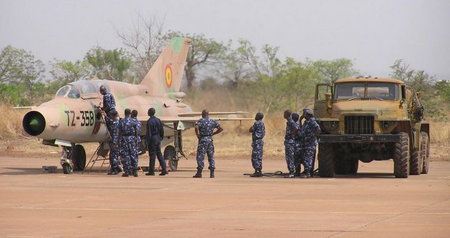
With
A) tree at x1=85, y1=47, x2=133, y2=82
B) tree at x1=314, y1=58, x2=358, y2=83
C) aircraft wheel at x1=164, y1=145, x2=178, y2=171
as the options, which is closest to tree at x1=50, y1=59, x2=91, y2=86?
tree at x1=85, y1=47, x2=133, y2=82

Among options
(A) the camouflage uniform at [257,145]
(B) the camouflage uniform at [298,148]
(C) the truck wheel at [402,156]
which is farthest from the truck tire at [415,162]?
(A) the camouflage uniform at [257,145]

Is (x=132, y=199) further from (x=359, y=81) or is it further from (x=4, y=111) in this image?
(x=4, y=111)

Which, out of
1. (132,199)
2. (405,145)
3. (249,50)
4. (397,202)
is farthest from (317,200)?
(249,50)

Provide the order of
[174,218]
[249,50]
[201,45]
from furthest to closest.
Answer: [201,45] < [249,50] < [174,218]

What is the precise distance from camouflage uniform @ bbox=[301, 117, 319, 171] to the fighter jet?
4275mm

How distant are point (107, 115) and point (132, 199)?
25.1 feet

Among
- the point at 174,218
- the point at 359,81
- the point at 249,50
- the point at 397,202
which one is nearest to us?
the point at 174,218

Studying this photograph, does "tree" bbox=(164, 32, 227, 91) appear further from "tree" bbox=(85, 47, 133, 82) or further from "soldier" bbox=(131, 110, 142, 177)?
"soldier" bbox=(131, 110, 142, 177)

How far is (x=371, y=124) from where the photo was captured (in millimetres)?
21688

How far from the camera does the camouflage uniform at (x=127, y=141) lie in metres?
22.9

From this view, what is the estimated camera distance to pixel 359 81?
75.3ft

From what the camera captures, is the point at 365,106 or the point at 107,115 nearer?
the point at 365,106

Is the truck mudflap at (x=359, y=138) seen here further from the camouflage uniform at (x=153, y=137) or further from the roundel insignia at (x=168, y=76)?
the roundel insignia at (x=168, y=76)

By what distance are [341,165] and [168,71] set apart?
7.57 metres
